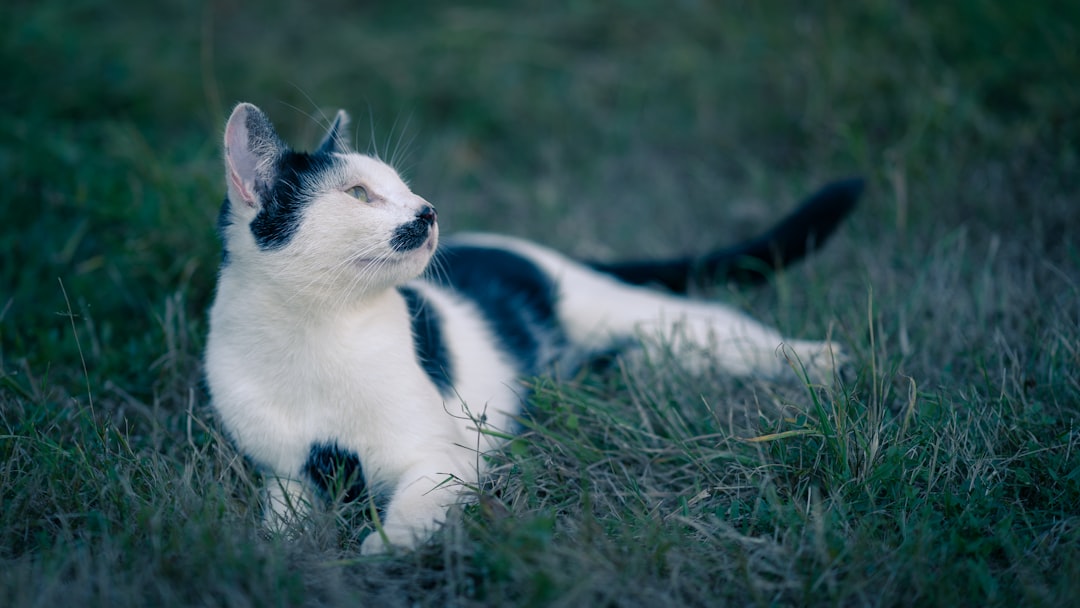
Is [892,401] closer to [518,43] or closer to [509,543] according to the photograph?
[509,543]

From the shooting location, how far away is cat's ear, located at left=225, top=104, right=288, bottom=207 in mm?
1657


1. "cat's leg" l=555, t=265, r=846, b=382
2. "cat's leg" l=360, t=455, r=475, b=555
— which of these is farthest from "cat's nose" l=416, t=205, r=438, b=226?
"cat's leg" l=555, t=265, r=846, b=382

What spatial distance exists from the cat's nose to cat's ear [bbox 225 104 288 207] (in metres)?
0.34

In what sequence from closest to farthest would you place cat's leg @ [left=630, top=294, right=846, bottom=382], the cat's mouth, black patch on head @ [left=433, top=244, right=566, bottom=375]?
the cat's mouth → cat's leg @ [left=630, top=294, right=846, bottom=382] → black patch on head @ [left=433, top=244, right=566, bottom=375]

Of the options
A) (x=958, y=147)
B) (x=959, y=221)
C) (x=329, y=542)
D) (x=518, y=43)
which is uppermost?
(x=518, y=43)

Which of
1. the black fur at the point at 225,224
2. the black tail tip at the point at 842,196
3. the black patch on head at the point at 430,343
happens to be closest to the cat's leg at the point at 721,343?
A: the black tail tip at the point at 842,196

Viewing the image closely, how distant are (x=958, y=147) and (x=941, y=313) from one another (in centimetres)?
115

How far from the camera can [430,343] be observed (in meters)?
1.96

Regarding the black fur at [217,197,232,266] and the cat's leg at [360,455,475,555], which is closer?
the cat's leg at [360,455,475,555]

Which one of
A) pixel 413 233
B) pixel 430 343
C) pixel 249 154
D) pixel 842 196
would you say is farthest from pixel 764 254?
pixel 249 154

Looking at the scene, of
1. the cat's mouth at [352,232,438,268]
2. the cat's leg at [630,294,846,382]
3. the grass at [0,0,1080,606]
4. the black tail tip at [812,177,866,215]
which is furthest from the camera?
the black tail tip at [812,177,866,215]

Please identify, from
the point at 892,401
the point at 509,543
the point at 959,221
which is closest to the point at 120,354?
the point at 509,543

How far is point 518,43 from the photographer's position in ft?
14.6

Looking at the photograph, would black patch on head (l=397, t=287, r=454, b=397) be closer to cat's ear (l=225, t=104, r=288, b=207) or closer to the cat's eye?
the cat's eye
